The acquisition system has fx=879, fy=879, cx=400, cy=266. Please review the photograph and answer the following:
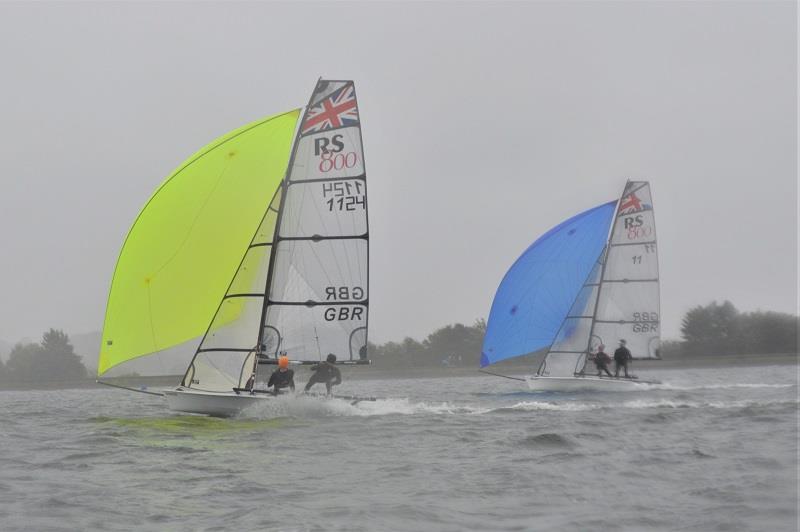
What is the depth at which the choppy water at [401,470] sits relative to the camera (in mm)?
7625

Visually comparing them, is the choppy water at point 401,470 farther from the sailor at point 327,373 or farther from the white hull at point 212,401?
the sailor at point 327,373

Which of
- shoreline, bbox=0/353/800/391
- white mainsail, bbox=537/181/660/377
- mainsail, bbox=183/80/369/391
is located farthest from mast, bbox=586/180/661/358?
shoreline, bbox=0/353/800/391

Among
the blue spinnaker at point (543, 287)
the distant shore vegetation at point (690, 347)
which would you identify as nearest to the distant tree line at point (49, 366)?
the distant shore vegetation at point (690, 347)

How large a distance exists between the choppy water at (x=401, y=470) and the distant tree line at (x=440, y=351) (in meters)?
39.8

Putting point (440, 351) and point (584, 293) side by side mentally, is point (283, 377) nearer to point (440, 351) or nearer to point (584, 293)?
point (584, 293)

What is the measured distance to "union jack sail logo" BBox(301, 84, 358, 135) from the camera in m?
18.2

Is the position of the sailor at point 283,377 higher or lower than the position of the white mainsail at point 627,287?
lower

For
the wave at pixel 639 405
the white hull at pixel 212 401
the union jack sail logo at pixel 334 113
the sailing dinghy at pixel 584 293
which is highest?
the union jack sail logo at pixel 334 113

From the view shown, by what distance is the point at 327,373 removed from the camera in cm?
1742

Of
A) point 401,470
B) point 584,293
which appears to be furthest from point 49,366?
point 401,470

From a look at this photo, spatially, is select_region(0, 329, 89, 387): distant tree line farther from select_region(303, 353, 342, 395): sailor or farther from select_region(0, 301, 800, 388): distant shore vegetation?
select_region(303, 353, 342, 395): sailor

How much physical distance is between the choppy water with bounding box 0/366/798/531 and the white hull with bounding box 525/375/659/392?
26.0 ft

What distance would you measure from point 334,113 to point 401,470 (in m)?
9.97

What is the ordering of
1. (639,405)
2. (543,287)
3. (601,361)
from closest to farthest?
(639,405) < (601,361) < (543,287)
